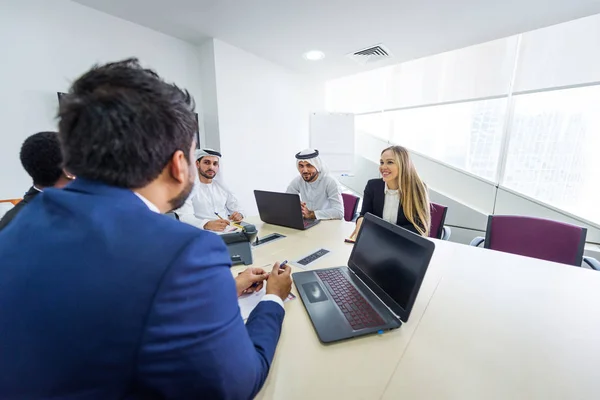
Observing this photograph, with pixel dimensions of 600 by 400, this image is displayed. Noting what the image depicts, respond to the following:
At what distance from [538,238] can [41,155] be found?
3048mm

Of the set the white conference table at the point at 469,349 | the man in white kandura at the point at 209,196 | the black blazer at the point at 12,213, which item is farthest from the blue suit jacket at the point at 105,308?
the man in white kandura at the point at 209,196

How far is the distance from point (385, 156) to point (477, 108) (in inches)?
80.0

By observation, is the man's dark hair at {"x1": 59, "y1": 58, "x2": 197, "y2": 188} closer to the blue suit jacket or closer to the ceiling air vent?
the blue suit jacket

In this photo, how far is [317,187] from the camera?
2766mm

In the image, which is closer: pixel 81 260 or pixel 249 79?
pixel 81 260

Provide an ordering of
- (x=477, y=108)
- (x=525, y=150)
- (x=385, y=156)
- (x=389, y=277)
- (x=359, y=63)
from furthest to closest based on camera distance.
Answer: (x=359, y=63) → (x=477, y=108) → (x=525, y=150) → (x=385, y=156) → (x=389, y=277)

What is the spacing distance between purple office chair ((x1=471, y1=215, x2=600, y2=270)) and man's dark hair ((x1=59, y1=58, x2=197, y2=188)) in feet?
7.38

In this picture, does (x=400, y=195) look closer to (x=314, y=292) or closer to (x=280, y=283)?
(x=314, y=292)

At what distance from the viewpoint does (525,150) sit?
293 centimetres

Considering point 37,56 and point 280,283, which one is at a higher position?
point 37,56

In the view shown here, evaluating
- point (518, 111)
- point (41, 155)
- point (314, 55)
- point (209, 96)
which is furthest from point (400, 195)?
point (209, 96)

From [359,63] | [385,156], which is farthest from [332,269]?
[359,63]

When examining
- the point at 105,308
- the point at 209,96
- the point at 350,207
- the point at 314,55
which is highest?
the point at 314,55

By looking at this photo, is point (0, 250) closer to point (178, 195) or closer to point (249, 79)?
point (178, 195)
